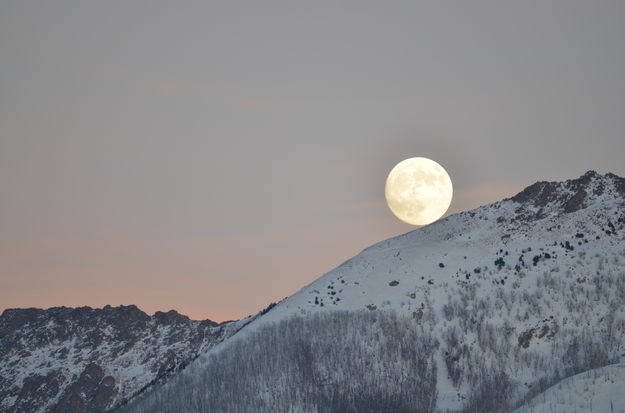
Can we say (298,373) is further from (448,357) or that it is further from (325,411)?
(448,357)

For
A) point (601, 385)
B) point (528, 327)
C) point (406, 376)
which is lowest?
point (601, 385)

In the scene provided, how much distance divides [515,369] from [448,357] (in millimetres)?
17963

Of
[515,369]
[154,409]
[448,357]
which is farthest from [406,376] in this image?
[154,409]

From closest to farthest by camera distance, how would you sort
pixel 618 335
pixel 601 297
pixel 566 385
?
pixel 566 385 < pixel 618 335 < pixel 601 297

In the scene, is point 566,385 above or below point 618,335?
below

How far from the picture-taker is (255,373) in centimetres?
19800

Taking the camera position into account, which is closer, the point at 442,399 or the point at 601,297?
the point at 442,399

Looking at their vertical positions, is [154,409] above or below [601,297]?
below

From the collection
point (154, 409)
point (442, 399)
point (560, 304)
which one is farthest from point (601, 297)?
point (154, 409)

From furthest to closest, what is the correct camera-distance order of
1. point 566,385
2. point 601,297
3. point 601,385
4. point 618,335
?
1. point 601,297
2. point 618,335
3. point 566,385
4. point 601,385

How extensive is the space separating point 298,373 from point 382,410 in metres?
25.9

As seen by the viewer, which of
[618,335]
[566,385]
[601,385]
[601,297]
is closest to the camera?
[601,385]

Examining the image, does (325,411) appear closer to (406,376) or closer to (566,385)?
(406,376)

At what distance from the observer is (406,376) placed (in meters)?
193
